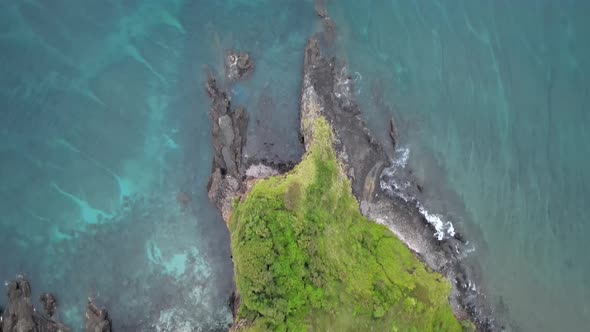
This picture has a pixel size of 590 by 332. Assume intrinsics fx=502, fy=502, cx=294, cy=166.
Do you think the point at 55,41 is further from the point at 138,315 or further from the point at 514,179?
the point at 514,179

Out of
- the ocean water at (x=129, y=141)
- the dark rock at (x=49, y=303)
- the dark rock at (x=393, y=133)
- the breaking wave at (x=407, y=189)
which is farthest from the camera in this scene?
the dark rock at (x=393, y=133)

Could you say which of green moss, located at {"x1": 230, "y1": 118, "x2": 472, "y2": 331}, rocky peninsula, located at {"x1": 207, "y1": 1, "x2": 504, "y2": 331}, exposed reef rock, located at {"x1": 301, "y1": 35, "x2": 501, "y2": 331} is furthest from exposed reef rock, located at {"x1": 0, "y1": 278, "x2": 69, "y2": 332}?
exposed reef rock, located at {"x1": 301, "y1": 35, "x2": 501, "y2": 331}

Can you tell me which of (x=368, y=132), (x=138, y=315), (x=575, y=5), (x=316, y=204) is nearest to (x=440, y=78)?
(x=368, y=132)

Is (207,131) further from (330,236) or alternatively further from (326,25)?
(330,236)

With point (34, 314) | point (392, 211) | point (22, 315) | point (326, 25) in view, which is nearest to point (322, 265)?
point (392, 211)

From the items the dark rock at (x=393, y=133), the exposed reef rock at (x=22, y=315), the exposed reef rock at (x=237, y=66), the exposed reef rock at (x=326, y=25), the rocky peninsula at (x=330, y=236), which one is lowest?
the exposed reef rock at (x=22, y=315)

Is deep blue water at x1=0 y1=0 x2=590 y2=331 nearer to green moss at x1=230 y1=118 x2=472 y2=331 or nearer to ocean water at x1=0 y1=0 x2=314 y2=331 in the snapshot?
ocean water at x1=0 y1=0 x2=314 y2=331

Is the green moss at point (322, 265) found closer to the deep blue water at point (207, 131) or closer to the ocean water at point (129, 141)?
the deep blue water at point (207, 131)

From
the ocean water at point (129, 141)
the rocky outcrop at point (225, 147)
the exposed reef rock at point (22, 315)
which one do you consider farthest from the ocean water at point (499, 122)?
the exposed reef rock at point (22, 315)
